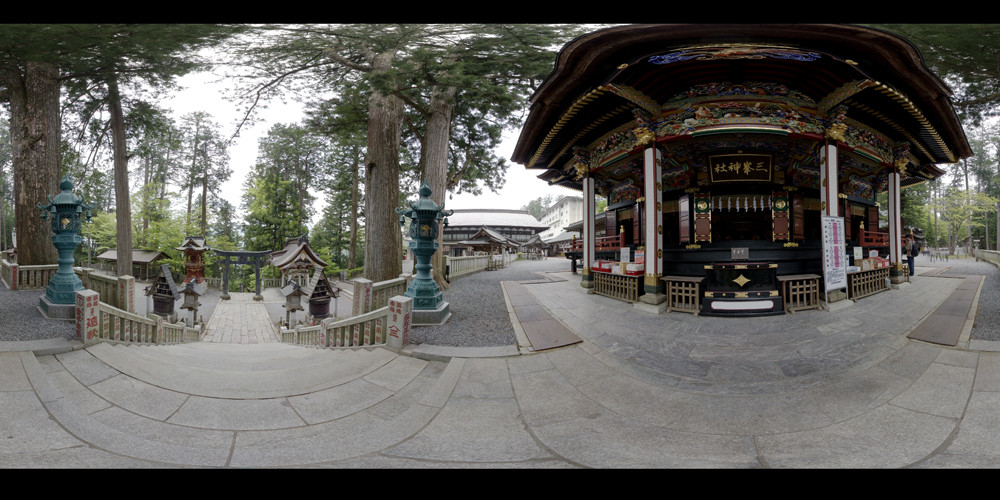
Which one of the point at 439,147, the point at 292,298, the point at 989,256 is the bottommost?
the point at 292,298

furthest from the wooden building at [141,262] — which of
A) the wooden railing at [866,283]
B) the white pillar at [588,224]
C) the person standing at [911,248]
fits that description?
the person standing at [911,248]

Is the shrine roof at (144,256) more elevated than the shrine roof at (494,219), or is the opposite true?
the shrine roof at (494,219)

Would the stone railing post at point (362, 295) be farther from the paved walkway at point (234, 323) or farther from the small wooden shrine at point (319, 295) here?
the small wooden shrine at point (319, 295)

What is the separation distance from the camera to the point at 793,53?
5.80 ft

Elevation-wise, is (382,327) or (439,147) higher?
(439,147)

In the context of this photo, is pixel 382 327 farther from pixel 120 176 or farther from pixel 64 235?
pixel 64 235

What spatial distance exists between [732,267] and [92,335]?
3.33m

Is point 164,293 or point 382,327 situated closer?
point 164,293

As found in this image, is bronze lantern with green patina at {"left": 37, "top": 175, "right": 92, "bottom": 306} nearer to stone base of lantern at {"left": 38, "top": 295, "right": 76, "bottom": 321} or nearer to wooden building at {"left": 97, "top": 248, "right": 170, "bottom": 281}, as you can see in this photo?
stone base of lantern at {"left": 38, "top": 295, "right": 76, "bottom": 321}

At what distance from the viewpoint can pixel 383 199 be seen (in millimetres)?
2885

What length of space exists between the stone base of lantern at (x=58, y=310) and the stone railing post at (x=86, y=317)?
0.16m

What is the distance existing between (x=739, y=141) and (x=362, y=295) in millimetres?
3730

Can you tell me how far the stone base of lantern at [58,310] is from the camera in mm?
1613

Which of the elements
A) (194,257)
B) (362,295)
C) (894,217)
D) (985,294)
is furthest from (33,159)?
(894,217)
